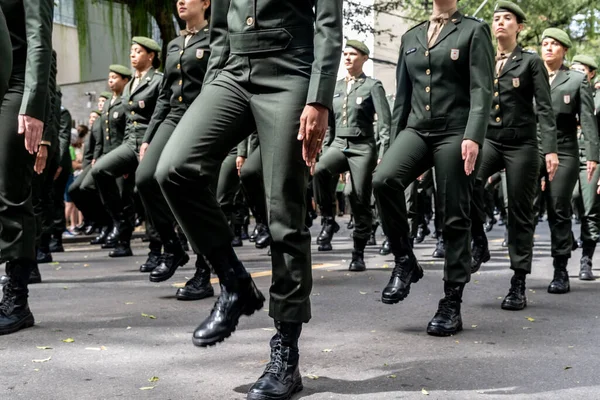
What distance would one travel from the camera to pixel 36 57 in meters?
4.82

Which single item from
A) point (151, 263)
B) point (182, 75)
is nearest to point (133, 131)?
point (151, 263)

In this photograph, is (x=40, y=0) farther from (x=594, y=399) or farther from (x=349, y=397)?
(x=594, y=399)

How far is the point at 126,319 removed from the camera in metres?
5.54

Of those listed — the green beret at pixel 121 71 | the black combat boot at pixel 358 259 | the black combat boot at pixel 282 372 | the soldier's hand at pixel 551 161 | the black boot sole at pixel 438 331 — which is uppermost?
the green beret at pixel 121 71

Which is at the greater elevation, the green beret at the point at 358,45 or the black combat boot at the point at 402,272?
the green beret at the point at 358,45

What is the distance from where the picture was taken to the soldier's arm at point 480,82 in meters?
5.29

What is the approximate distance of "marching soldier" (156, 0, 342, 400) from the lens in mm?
3742

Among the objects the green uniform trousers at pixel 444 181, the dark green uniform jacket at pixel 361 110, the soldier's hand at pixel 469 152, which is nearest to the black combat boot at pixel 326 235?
the dark green uniform jacket at pixel 361 110

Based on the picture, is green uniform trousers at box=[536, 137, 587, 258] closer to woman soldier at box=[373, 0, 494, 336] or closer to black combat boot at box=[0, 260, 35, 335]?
woman soldier at box=[373, 0, 494, 336]

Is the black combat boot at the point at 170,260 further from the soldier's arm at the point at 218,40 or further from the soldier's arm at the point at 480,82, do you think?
the soldier's arm at the point at 218,40

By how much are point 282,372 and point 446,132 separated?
2248 millimetres

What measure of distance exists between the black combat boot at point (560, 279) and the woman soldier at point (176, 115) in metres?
2.72

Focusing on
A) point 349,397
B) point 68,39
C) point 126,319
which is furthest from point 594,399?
point 68,39

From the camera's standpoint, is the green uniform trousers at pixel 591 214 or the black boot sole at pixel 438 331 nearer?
the black boot sole at pixel 438 331
